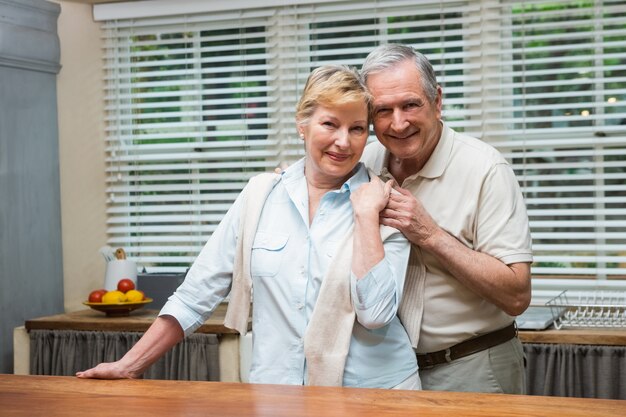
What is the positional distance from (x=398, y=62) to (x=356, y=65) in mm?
2079

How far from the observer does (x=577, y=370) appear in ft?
11.1

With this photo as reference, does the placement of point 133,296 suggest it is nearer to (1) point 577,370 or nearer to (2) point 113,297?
(2) point 113,297

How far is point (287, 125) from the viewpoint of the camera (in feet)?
14.5

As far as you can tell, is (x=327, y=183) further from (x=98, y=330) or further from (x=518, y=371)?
(x=98, y=330)

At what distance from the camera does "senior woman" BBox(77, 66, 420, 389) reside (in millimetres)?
2062

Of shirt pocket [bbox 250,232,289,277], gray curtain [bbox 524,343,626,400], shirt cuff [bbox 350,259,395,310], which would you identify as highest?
shirt pocket [bbox 250,232,289,277]

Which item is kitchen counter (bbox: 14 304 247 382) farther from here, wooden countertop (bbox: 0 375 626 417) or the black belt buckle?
wooden countertop (bbox: 0 375 626 417)

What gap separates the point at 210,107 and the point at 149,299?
1034 mm

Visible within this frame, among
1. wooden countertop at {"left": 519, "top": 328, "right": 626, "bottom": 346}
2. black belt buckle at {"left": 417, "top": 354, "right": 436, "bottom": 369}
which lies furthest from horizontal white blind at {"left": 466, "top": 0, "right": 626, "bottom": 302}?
black belt buckle at {"left": 417, "top": 354, "right": 436, "bottom": 369}

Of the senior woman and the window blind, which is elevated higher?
the window blind

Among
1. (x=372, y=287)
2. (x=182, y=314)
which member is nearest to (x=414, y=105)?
(x=372, y=287)

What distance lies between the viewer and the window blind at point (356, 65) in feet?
13.2

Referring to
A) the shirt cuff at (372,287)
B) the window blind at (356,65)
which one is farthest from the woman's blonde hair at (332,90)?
the window blind at (356,65)

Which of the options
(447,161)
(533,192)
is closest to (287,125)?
(533,192)
